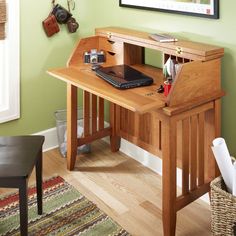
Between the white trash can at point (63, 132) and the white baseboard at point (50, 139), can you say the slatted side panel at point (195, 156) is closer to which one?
the white trash can at point (63, 132)

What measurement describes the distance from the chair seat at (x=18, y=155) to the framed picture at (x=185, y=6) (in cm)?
110

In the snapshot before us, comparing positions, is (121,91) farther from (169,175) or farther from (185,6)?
(185,6)

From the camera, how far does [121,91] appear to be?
80.4 inches

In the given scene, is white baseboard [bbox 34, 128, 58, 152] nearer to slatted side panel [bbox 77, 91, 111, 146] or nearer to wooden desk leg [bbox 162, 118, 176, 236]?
slatted side panel [bbox 77, 91, 111, 146]

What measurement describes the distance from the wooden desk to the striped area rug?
33cm

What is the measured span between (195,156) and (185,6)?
0.88 metres

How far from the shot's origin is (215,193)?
5.93 feet

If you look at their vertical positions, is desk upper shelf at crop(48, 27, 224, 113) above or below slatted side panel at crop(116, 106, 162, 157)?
above

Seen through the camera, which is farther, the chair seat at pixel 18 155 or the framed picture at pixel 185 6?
the framed picture at pixel 185 6

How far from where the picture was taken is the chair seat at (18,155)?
1.76 meters

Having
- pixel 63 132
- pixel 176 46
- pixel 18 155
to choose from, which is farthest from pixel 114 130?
pixel 18 155

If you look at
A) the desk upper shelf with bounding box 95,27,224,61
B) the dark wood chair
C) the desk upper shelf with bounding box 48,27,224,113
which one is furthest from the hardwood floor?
the desk upper shelf with bounding box 95,27,224,61

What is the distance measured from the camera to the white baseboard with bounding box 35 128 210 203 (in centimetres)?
271

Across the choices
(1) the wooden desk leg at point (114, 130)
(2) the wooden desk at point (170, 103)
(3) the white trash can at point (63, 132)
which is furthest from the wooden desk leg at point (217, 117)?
(3) the white trash can at point (63, 132)
